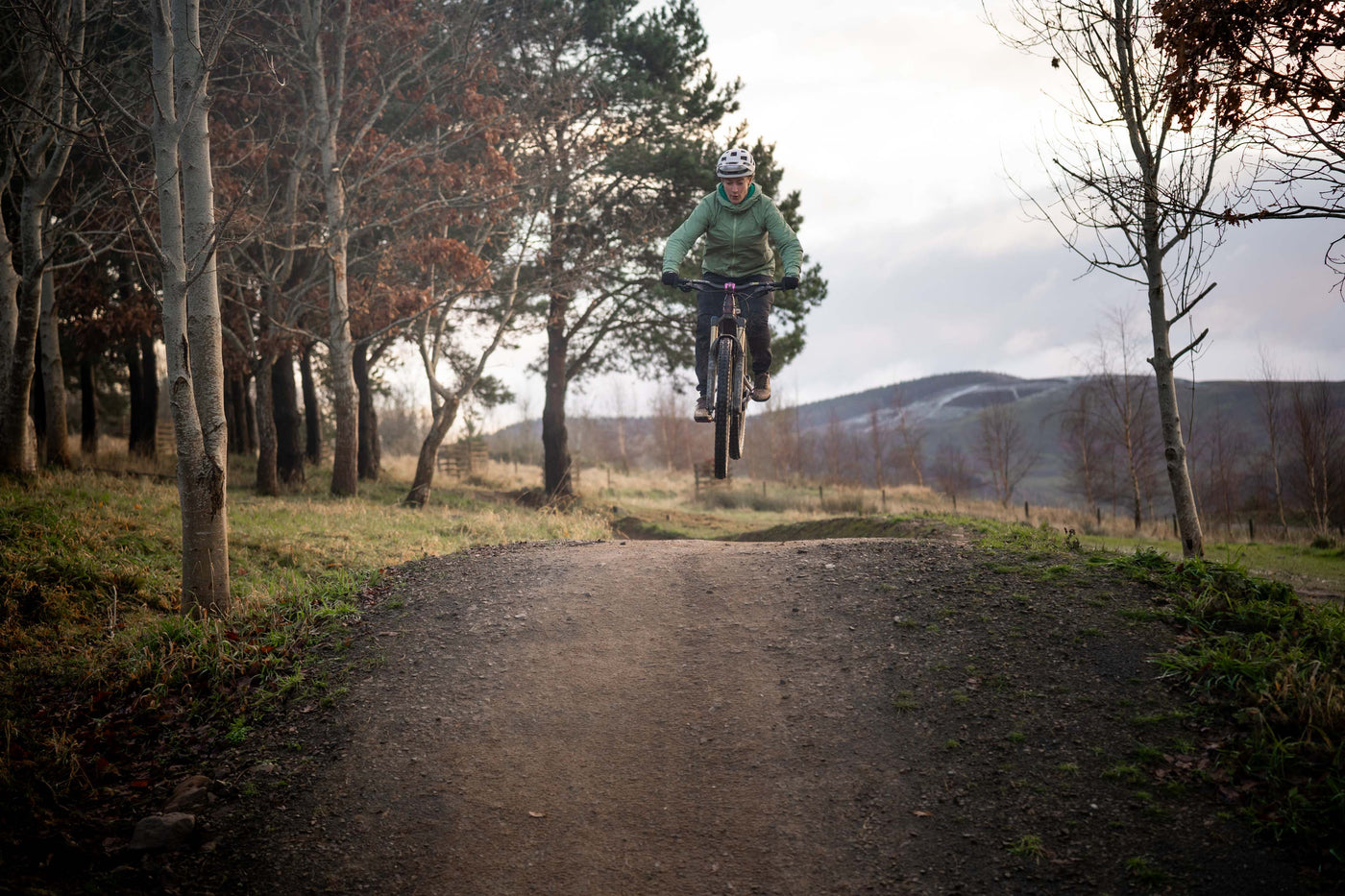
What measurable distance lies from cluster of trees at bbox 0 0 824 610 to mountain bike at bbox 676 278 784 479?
8206 mm

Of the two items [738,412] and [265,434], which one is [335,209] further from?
[738,412]

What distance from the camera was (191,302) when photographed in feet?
26.6

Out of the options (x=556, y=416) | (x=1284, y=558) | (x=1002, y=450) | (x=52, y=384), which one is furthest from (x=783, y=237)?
(x=1002, y=450)

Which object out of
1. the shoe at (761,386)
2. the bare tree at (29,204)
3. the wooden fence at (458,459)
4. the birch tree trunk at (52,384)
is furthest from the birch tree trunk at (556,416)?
the shoe at (761,386)

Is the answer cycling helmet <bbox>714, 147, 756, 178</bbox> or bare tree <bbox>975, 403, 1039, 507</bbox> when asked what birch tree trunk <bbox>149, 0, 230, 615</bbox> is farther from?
bare tree <bbox>975, 403, 1039, 507</bbox>

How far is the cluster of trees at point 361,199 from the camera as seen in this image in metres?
14.7

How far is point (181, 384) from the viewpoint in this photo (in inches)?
312

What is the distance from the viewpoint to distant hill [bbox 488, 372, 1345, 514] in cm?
4669

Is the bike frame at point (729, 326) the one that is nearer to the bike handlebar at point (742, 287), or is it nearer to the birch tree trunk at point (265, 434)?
the bike handlebar at point (742, 287)

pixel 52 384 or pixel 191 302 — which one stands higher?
pixel 52 384

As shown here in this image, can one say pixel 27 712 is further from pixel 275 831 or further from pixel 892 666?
pixel 892 666

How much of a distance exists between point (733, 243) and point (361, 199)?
14114 mm

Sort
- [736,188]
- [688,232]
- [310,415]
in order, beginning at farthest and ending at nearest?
[310,415] → [688,232] → [736,188]

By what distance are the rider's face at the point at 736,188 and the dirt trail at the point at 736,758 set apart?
3.95 meters
